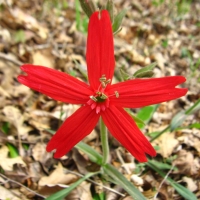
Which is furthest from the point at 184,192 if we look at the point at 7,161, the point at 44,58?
the point at 44,58

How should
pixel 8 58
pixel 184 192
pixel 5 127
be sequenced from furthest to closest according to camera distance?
1. pixel 8 58
2. pixel 5 127
3. pixel 184 192

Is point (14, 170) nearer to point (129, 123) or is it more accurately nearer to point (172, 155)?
point (129, 123)

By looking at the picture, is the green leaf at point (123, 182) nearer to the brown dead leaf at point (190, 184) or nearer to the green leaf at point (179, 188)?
the green leaf at point (179, 188)

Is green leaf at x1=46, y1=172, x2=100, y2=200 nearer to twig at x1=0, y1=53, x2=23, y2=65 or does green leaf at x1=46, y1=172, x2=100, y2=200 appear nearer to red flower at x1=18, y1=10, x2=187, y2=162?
red flower at x1=18, y1=10, x2=187, y2=162

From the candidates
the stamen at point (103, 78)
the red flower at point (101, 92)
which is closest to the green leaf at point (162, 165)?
the red flower at point (101, 92)

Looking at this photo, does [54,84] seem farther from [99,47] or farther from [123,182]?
[123,182]

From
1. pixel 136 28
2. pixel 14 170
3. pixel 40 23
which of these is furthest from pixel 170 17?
pixel 14 170

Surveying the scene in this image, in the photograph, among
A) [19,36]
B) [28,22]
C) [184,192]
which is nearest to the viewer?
[184,192]
